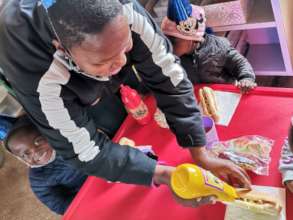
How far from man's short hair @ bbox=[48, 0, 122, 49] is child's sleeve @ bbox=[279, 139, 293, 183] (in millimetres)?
489

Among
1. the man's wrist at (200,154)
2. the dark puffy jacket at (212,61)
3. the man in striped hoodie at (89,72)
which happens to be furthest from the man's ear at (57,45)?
the dark puffy jacket at (212,61)

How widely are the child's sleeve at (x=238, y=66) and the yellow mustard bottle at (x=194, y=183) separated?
0.49 m

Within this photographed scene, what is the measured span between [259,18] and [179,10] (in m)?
0.33

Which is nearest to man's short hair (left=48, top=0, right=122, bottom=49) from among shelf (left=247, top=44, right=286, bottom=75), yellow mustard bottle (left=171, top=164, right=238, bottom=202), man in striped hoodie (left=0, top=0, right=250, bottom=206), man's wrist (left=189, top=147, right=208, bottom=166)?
man in striped hoodie (left=0, top=0, right=250, bottom=206)

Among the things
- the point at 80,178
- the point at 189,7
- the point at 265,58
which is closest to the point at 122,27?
the point at 189,7

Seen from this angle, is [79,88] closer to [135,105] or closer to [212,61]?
[135,105]

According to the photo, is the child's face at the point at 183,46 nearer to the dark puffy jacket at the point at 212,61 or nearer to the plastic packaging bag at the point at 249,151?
the dark puffy jacket at the point at 212,61

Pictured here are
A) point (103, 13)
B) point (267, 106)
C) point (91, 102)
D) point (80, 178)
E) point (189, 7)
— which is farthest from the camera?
point (80, 178)

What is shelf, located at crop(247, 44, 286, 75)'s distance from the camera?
1.42 metres

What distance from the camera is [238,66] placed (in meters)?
1.18

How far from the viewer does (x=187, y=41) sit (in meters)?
1.16

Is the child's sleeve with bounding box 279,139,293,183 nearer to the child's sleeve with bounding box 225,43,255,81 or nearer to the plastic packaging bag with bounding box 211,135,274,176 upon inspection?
the plastic packaging bag with bounding box 211,135,274,176

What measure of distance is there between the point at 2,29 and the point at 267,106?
0.68m

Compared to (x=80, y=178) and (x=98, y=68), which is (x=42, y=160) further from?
(x=98, y=68)
